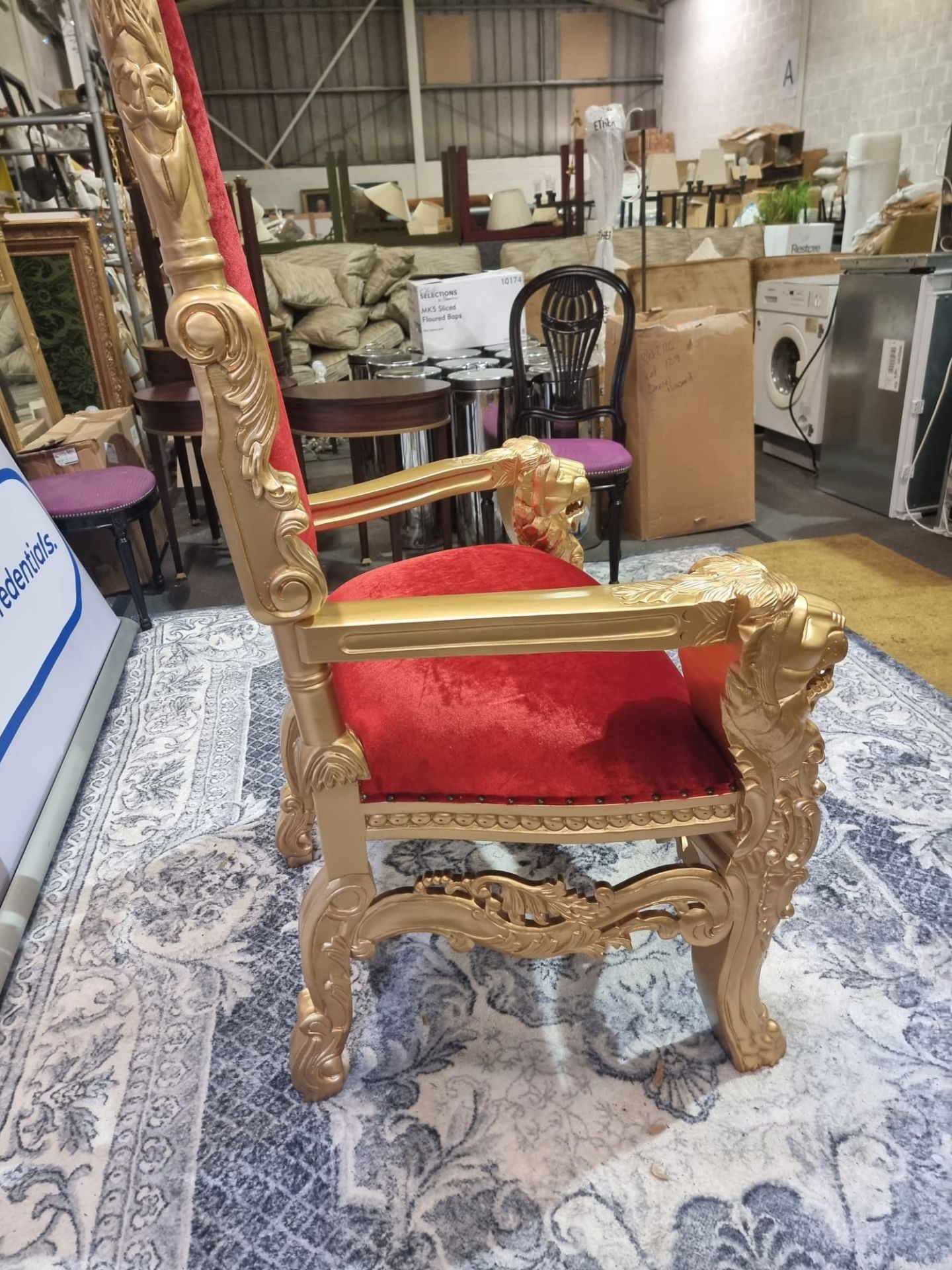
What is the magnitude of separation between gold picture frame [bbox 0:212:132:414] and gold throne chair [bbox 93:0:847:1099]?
2.96 m

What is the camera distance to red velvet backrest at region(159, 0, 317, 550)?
0.71m

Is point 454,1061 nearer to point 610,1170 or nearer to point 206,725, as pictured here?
point 610,1170

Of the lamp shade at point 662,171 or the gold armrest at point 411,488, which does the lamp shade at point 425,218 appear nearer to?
the lamp shade at point 662,171

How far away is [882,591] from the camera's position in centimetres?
243

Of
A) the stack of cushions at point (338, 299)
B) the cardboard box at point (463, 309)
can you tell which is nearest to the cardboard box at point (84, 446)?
the cardboard box at point (463, 309)

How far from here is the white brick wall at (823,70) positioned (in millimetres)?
5754

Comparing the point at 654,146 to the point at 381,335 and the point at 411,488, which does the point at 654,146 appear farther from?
the point at 411,488

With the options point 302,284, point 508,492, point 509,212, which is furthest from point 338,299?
point 508,492

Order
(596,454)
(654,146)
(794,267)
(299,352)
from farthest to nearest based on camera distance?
(654,146) < (299,352) < (794,267) < (596,454)

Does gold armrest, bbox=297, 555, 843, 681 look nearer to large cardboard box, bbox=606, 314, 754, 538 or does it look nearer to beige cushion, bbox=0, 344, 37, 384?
large cardboard box, bbox=606, 314, 754, 538

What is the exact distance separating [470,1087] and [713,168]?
306 inches

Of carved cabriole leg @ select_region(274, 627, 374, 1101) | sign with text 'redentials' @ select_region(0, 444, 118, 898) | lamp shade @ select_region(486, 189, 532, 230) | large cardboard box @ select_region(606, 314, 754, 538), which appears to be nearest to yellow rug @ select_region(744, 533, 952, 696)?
large cardboard box @ select_region(606, 314, 754, 538)

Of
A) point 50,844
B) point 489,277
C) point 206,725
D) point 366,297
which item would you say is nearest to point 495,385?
point 489,277

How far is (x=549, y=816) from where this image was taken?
0.89m
